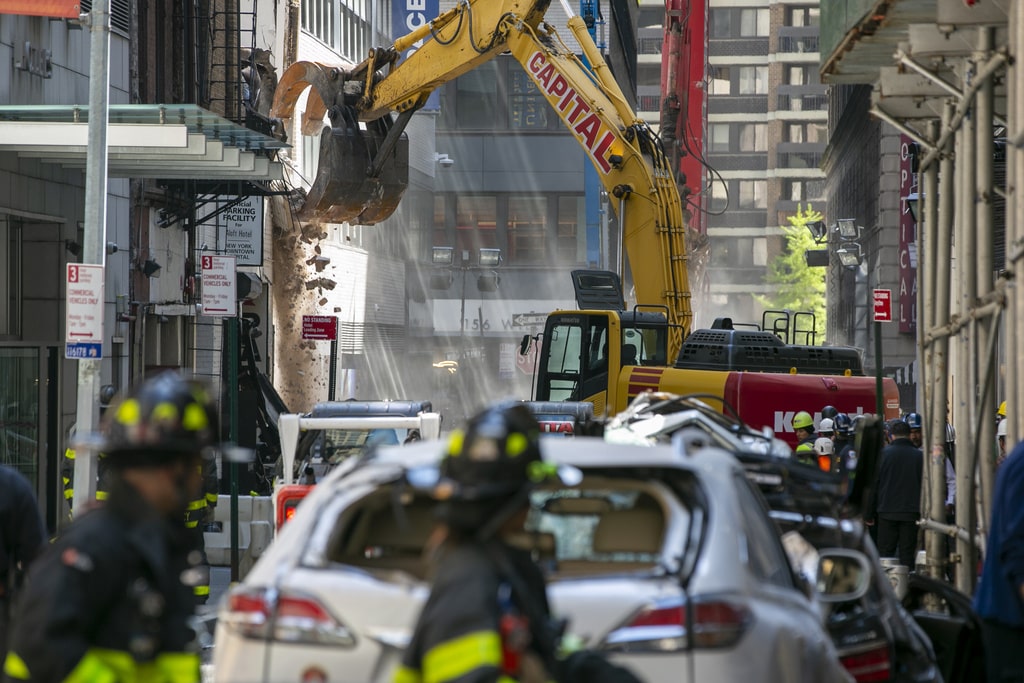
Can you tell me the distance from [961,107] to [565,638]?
783cm

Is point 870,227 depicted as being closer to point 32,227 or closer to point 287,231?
point 287,231

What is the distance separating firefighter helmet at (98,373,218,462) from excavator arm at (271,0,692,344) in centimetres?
1919

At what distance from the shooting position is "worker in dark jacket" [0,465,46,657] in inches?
277

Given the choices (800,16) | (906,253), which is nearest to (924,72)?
(906,253)

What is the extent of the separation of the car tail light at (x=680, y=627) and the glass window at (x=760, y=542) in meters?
0.34

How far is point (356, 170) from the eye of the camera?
27688 millimetres

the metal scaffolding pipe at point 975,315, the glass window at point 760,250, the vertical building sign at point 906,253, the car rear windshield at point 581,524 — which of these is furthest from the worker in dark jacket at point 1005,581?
the glass window at point 760,250

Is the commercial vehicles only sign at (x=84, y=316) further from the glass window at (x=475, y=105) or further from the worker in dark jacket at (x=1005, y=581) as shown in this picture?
the glass window at (x=475, y=105)

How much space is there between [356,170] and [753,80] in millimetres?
119705

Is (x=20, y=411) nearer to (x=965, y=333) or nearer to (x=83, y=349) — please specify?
(x=83, y=349)

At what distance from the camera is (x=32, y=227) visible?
20.5m

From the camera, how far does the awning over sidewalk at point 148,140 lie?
700 inches

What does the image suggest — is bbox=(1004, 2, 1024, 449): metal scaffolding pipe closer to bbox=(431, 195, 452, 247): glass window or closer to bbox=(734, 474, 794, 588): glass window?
bbox=(734, 474, 794, 588): glass window

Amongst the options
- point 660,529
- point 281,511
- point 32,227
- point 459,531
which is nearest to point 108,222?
point 32,227
